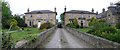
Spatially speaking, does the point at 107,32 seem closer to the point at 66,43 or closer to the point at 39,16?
the point at 66,43

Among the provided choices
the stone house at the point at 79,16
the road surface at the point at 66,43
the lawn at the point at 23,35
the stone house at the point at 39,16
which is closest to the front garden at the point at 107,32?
the road surface at the point at 66,43

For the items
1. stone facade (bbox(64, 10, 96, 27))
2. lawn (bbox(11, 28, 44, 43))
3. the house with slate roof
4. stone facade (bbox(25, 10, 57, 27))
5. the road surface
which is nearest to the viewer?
lawn (bbox(11, 28, 44, 43))

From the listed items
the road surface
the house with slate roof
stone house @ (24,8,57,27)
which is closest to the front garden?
the road surface

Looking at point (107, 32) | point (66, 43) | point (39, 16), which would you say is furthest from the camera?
point (39, 16)

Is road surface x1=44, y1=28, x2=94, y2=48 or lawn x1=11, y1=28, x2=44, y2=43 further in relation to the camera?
road surface x1=44, y1=28, x2=94, y2=48

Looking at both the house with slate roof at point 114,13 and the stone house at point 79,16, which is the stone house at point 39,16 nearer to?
the stone house at point 79,16

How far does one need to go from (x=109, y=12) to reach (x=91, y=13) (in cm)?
3263

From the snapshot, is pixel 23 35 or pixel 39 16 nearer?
pixel 23 35

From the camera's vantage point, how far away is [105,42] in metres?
18.1

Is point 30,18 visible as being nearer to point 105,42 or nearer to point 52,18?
point 52,18

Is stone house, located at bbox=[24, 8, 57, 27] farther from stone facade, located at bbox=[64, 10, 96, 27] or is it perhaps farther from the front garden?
the front garden

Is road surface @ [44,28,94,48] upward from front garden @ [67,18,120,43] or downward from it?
downward

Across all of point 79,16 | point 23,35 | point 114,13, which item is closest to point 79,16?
point 79,16

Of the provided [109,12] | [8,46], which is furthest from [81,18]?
[8,46]
